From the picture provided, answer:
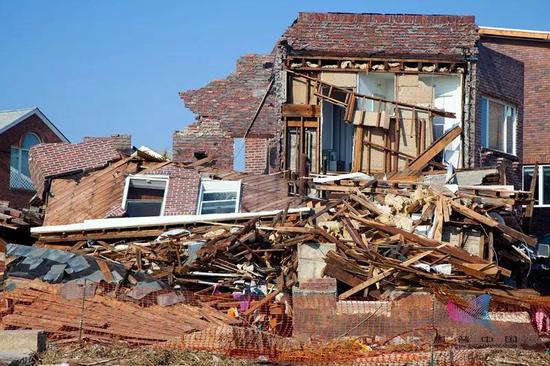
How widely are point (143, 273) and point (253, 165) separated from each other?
34.5 ft

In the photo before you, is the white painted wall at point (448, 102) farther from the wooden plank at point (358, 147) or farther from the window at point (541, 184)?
the window at point (541, 184)

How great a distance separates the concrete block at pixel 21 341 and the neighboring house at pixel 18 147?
26552 mm

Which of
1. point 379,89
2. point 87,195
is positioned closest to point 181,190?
point 87,195

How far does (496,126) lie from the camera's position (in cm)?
2703

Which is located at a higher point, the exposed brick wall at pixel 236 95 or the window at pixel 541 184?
the exposed brick wall at pixel 236 95

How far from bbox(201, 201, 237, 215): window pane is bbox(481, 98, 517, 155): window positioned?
318 inches

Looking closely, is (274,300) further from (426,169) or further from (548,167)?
(548,167)

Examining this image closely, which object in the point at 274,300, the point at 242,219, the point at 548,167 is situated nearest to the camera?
the point at 274,300

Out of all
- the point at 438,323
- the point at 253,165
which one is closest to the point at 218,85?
the point at 253,165

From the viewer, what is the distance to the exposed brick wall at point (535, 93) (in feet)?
107

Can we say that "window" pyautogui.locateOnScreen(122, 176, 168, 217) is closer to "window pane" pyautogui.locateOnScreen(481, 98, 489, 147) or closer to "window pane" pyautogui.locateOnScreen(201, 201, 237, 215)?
"window pane" pyautogui.locateOnScreen(201, 201, 237, 215)

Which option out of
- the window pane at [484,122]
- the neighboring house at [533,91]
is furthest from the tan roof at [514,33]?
the window pane at [484,122]

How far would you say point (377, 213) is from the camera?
18.8 metres

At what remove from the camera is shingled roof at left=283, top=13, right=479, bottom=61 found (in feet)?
81.1
